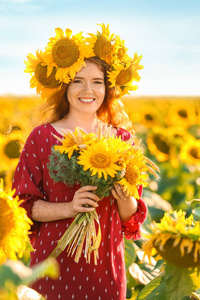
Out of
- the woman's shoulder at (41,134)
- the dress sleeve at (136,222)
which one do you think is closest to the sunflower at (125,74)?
the woman's shoulder at (41,134)

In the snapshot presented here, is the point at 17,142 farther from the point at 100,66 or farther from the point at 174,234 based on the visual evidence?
the point at 174,234

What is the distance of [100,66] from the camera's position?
235 centimetres

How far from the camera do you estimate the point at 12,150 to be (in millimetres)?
3412

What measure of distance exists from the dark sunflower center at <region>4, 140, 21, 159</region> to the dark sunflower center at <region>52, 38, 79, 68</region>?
3.81ft

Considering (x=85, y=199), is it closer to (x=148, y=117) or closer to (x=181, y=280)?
(x=181, y=280)

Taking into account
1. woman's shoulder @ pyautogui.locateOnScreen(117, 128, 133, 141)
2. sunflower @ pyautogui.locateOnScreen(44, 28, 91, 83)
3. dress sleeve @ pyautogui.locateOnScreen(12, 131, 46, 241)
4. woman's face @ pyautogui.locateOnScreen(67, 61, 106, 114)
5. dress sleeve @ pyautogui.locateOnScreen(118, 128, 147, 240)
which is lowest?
dress sleeve @ pyautogui.locateOnScreen(118, 128, 147, 240)

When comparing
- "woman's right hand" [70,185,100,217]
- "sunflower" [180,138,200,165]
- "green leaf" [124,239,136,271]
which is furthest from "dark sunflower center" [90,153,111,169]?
"sunflower" [180,138,200,165]

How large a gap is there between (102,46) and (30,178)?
70 centimetres

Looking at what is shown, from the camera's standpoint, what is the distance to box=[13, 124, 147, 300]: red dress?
2125 millimetres

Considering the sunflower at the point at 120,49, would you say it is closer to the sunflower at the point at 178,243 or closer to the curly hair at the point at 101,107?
the curly hair at the point at 101,107

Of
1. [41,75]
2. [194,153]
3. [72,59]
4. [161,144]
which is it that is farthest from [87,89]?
[161,144]

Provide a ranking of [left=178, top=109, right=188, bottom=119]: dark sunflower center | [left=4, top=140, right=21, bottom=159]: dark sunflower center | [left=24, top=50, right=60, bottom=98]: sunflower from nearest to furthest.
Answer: [left=24, top=50, right=60, bottom=98]: sunflower, [left=4, top=140, right=21, bottom=159]: dark sunflower center, [left=178, top=109, right=188, bottom=119]: dark sunflower center

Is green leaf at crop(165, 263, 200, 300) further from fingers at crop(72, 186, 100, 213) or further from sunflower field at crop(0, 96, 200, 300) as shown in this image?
fingers at crop(72, 186, 100, 213)

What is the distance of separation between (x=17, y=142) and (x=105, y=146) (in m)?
1.66
